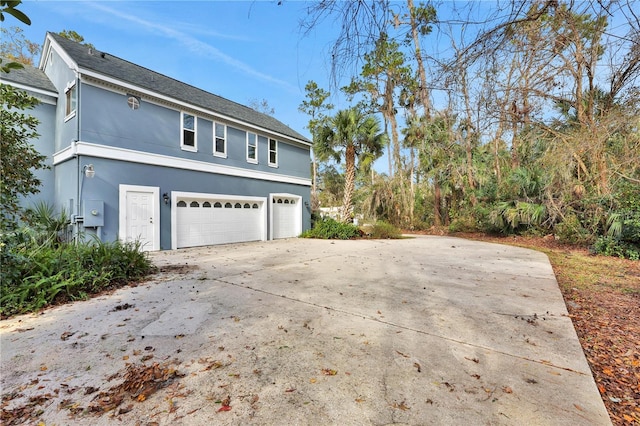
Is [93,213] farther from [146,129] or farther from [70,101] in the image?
[70,101]

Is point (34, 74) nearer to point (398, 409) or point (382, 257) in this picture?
point (382, 257)

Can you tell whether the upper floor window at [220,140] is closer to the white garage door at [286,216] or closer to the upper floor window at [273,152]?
the upper floor window at [273,152]

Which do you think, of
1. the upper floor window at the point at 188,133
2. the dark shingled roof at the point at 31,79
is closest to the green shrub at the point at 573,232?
the upper floor window at the point at 188,133

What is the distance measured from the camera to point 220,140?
11211 mm

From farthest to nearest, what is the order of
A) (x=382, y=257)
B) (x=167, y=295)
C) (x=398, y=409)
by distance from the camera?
(x=382, y=257)
(x=167, y=295)
(x=398, y=409)

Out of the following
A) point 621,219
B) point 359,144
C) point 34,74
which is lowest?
point 621,219

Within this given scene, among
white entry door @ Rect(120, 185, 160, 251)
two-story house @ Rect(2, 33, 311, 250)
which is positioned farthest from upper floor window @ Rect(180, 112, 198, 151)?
white entry door @ Rect(120, 185, 160, 251)

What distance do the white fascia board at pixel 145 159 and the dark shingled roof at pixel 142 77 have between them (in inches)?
81.9

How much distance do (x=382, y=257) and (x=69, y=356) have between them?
21.9 feet

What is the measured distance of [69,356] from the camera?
2.41 metres

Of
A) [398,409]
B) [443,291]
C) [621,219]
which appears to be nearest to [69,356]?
[398,409]

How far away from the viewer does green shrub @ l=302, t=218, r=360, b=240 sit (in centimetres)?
1332

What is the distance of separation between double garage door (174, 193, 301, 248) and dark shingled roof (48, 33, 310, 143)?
11.4 feet

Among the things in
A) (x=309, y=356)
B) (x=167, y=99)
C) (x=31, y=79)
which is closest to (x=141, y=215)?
(x=167, y=99)
